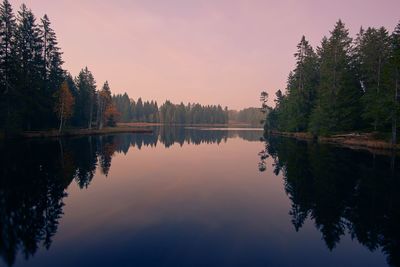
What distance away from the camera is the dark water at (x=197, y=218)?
7.88 meters

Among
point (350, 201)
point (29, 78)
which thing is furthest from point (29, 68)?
point (350, 201)

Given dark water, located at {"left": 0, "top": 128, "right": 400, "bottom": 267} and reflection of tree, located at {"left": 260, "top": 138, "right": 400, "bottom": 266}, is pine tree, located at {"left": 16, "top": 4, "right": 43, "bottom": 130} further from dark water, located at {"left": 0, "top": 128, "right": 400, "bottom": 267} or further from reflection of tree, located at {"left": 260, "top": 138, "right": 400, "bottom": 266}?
reflection of tree, located at {"left": 260, "top": 138, "right": 400, "bottom": 266}

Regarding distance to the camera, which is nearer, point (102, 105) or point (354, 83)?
point (354, 83)

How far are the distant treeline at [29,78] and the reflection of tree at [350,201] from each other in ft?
140

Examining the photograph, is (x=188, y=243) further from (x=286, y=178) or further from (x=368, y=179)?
(x=368, y=179)

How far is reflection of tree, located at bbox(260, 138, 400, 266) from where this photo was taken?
9.38 meters

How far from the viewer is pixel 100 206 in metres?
12.3

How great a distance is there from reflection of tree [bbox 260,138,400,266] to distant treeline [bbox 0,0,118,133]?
42731mm

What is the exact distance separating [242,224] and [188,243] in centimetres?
287

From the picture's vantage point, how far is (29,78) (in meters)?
46.3

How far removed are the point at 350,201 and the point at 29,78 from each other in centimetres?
5371

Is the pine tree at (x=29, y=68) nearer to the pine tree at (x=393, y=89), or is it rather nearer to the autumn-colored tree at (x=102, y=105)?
the autumn-colored tree at (x=102, y=105)

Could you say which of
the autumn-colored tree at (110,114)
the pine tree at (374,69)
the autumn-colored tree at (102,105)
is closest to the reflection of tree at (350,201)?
the pine tree at (374,69)

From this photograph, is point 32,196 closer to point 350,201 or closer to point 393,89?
point 350,201
